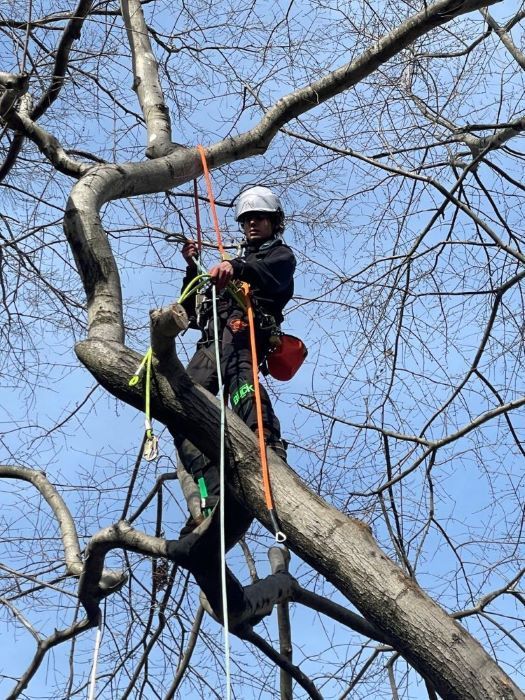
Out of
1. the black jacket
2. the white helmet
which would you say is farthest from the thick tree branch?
the black jacket

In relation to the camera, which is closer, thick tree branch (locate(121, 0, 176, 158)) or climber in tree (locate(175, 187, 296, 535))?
climber in tree (locate(175, 187, 296, 535))

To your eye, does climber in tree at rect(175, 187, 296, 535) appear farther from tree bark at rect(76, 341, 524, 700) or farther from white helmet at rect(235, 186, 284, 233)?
tree bark at rect(76, 341, 524, 700)

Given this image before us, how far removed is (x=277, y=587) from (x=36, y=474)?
1.18 m

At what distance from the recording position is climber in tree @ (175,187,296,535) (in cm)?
370

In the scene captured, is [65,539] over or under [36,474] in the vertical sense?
under

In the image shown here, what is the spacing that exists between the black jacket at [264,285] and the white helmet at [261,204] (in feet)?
0.90

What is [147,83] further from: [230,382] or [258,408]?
[258,408]

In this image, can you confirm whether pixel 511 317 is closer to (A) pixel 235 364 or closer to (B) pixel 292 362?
(B) pixel 292 362

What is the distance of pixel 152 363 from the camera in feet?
10.2

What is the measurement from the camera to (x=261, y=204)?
4492 mm

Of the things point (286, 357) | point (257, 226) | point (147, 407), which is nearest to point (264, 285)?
point (286, 357)

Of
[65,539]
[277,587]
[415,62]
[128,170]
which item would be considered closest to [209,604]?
[277,587]

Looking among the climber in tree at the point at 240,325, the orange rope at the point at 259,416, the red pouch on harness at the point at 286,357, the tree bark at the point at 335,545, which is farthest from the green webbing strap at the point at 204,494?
the red pouch on harness at the point at 286,357

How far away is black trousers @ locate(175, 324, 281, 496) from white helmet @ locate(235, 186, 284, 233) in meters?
0.63
